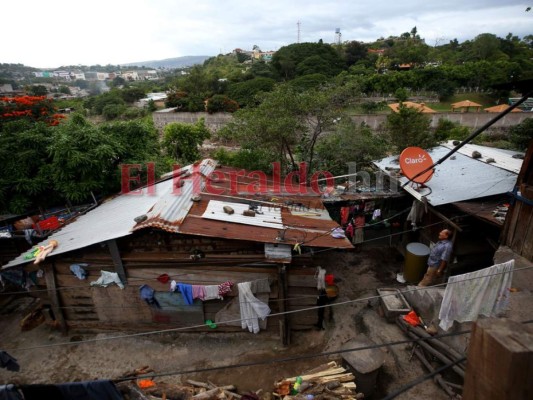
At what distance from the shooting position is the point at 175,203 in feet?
29.8

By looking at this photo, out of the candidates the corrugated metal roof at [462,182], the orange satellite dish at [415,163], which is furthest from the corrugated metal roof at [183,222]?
the corrugated metal roof at [462,182]

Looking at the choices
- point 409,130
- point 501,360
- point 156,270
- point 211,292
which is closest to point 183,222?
point 156,270

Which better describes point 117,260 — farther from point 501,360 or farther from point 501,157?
point 501,157

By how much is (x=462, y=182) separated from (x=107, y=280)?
11.4 m

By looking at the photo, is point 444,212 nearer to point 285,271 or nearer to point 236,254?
point 285,271

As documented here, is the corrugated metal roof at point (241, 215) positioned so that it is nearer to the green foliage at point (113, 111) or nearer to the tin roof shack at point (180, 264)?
the tin roof shack at point (180, 264)

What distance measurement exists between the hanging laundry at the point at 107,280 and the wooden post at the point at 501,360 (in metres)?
8.63

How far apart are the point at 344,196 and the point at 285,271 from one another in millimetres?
4436

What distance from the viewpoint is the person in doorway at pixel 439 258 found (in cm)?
899

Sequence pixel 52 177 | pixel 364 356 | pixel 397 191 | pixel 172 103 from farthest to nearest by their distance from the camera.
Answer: pixel 172 103 < pixel 397 191 < pixel 52 177 < pixel 364 356

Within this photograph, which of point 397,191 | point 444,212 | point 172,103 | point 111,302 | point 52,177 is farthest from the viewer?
point 172,103

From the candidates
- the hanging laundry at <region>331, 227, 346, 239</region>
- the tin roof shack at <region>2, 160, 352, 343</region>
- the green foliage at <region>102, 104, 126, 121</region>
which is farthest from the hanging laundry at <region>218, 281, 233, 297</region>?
the green foliage at <region>102, 104, 126, 121</region>

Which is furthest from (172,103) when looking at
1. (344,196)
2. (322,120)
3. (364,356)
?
(364,356)

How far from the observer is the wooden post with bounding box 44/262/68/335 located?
863 centimetres
